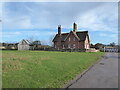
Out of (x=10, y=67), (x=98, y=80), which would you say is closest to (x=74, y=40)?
(x=10, y=67)

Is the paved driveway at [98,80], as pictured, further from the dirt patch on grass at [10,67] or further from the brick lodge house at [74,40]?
the brick lodge house at [74,40]

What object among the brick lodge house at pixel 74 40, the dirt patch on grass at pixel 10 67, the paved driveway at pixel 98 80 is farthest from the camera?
the brick lodge house at pixel 74 40

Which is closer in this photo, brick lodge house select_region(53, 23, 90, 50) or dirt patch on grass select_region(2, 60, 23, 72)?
dirt patch on grass select_region(2, 60, 23, 72)

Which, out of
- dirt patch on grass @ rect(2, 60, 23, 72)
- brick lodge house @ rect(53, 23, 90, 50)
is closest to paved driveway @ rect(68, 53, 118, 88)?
dirt patch on grass @ rect(2, 60, 23, 72)

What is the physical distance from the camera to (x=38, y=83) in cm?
574

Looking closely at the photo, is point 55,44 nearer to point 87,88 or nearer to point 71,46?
point 71,46

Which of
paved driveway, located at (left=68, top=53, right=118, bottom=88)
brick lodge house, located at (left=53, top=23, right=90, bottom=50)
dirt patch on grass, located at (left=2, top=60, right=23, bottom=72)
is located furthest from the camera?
brick lodge house, located at (left=53, top=23, right=90, bottom=50)

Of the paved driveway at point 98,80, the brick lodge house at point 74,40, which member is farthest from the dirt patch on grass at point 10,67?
the brick lodge house at point 74,40

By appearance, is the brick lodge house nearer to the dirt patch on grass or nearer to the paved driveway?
the paved driveway

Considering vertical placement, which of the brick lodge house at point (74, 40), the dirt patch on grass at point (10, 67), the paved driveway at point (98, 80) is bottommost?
the paved driveway at point (98, 80)

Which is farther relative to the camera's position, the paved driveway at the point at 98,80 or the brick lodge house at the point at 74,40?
the brick lodge house at the point at 74,40

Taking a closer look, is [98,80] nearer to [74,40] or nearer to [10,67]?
[10,67]

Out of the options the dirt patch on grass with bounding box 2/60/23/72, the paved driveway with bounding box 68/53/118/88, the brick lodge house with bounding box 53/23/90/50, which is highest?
the brick lodge house with bounding box 53/23/90/50

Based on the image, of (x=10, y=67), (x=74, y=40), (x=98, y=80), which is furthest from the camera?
(x=74, y=40)
